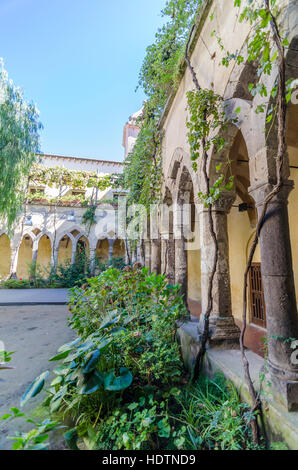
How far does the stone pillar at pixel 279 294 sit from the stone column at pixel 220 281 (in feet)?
2.57

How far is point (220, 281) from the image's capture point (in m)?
2.39

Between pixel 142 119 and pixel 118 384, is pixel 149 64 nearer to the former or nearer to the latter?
pixel 142 119

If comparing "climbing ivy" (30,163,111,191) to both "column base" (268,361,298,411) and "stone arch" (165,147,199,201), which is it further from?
"column base" (268,361,298,411)

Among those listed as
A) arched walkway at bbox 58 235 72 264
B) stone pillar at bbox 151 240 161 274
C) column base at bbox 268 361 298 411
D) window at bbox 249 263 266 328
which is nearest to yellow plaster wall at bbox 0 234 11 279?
arched walkway at bbox 58 235 72 264

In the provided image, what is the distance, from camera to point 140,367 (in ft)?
6.29

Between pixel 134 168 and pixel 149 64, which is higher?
pixel 149 64

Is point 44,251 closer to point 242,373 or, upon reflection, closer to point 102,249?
point 102,249

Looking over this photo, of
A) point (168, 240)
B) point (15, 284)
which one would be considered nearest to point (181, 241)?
point (168, 240)

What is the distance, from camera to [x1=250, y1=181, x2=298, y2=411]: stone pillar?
4.51 feet

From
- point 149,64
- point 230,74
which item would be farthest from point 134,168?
point 230,74

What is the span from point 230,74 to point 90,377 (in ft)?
9.18

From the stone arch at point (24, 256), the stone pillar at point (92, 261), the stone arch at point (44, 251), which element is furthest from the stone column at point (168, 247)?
the stone arch at point (24, 256)

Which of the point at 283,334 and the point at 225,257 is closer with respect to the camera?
the point at 283,334
